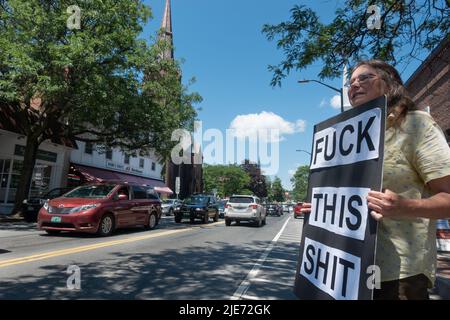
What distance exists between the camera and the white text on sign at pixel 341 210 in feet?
6.30

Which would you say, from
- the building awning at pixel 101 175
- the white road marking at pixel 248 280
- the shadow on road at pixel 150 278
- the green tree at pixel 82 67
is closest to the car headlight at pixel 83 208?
the shadow on road at pixel 150 278

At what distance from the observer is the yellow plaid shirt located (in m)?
1.90

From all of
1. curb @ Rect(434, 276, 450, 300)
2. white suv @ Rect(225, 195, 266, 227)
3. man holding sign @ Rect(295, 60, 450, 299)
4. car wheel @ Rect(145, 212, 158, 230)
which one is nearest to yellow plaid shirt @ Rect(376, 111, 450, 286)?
man holding sign @ Rect(295, 60, 450, 299)

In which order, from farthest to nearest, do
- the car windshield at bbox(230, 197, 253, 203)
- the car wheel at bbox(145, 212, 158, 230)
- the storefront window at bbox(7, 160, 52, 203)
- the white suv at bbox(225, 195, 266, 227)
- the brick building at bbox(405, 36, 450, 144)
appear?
the storefront window at bbox(7, 160, 52, 203)
the car windshield at bbox(230, 197, 253, 203)
the white suv at bbox(225, 195, 266, 227)
the brick building at bbox(405, 36, 450, 144)
the car wheel at bbox(145, 212, 158, 230)

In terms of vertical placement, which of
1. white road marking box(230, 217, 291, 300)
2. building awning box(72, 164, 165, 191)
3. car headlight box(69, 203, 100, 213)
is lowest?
white road marking box(230, 217, 291, 300)

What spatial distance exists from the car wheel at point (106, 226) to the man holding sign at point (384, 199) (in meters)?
10.9

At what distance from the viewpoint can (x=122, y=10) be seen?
1669 cm

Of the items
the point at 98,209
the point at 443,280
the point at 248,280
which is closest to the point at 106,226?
the point at 98,209

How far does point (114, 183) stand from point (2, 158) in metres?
12.3

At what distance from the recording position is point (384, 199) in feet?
5.80

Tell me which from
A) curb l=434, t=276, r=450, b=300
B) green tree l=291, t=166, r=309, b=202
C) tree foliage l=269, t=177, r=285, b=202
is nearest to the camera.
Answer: curb l=434, t=276, r=450, b=300

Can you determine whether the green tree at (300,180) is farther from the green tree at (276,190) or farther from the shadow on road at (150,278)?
the shadow on road at (150,278)

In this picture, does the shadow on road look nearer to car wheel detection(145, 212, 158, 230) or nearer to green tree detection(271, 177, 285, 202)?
car wheel detection(145, 212, 158, 230)

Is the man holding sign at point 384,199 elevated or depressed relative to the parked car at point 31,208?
elevated
